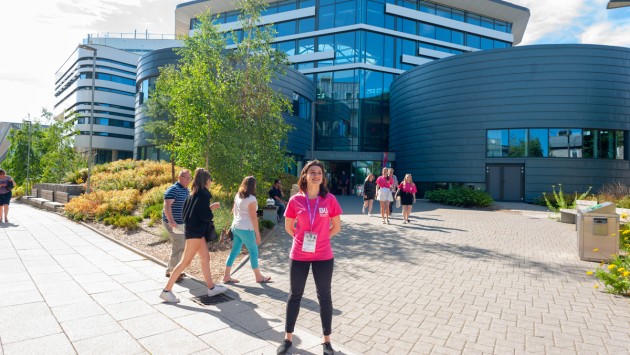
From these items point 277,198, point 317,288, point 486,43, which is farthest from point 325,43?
point 317,288

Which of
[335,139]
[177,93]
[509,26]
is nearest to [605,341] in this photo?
[177,93]

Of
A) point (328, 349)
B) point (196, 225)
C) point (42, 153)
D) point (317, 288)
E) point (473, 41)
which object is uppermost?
point (473, 41)

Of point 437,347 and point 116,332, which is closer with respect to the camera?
point 437,347

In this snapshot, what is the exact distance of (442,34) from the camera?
113 feet

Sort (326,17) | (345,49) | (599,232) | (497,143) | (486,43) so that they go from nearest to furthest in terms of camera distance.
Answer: (599,232) → (497,143) → (345,49) → (326,17) → (486,43)

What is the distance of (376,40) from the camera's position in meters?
30.2

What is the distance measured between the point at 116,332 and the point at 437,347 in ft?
10.9

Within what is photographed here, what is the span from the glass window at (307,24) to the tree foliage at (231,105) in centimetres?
2227

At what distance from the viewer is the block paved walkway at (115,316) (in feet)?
10.7

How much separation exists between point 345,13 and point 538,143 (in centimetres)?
1931

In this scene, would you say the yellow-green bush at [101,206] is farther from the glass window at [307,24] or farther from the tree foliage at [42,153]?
the glass window at [307,24]

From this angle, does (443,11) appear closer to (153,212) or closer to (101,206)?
(153,212)

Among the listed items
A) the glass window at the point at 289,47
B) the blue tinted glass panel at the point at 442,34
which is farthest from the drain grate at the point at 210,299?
the blue tinted glass panel at the point at 442,34

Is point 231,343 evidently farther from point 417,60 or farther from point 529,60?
point 417,60
